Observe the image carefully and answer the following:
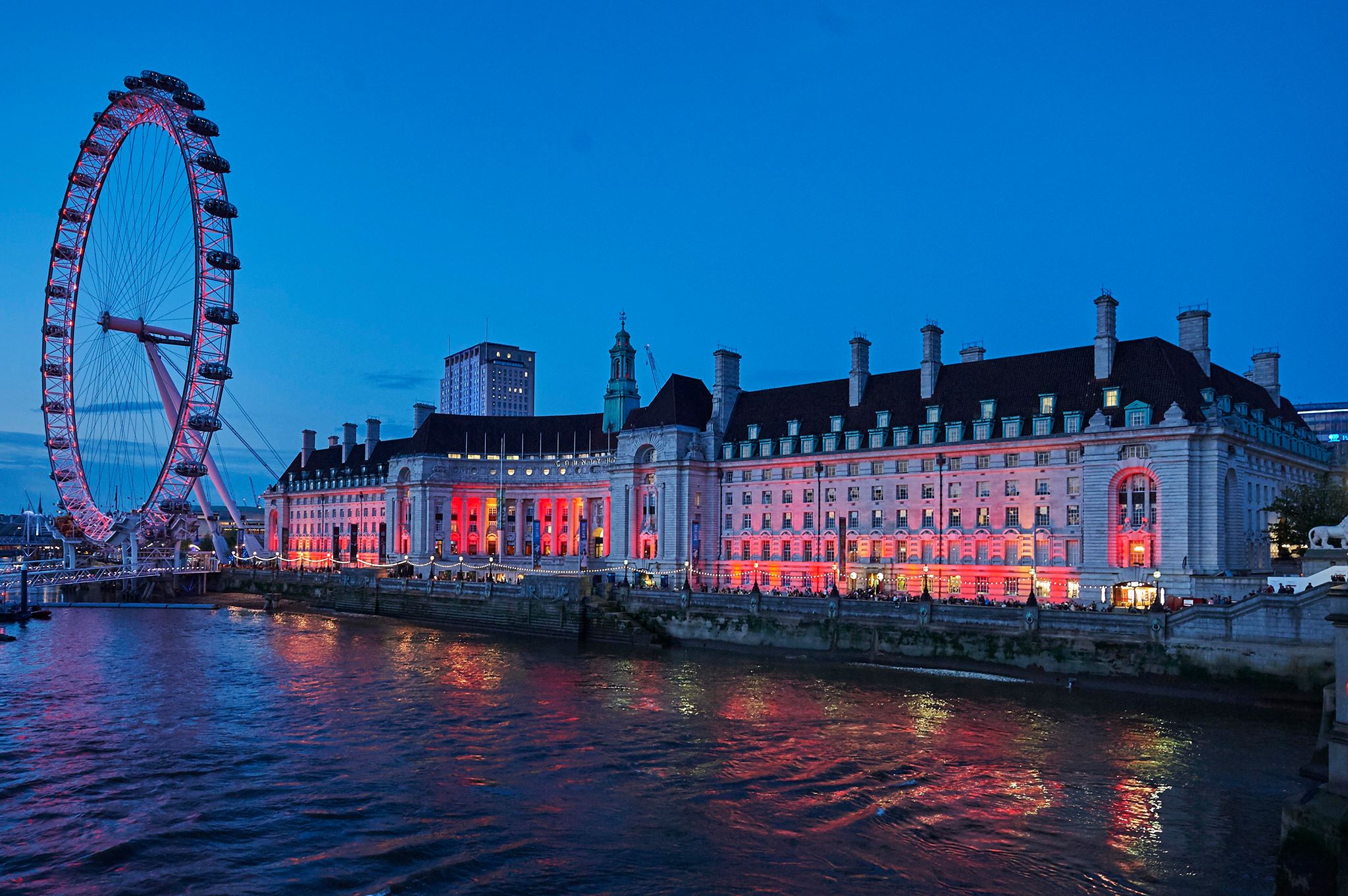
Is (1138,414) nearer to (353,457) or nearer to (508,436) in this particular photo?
(508,436)

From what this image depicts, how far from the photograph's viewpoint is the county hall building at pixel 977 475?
6234 centimetres

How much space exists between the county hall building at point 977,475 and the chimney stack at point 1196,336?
15cm

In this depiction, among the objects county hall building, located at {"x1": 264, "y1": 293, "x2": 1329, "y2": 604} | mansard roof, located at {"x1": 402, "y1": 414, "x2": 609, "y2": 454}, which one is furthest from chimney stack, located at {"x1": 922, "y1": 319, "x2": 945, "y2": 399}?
mansard roof, located at {"x1": 402, "y1": 414, "x2": 609, "y2": 454}

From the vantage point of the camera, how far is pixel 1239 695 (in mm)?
44594

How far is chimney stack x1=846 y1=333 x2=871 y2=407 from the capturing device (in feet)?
280

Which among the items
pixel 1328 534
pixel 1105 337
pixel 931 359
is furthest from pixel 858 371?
pixel 1328 534

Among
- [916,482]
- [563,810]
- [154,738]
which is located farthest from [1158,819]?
[916,482]

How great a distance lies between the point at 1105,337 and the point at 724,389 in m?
38.4

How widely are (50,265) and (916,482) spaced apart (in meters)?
84.4

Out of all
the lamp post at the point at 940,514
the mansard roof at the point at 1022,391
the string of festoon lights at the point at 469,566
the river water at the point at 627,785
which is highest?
the mansard roof at the point at 1022,391

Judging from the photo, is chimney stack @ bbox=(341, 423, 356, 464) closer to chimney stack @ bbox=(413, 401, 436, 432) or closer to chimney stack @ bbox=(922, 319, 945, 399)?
chimney stack @ bbox=(413, 401, 436, 432)

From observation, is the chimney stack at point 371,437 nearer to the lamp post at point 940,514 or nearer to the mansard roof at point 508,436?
the mansard roof at point 508,436

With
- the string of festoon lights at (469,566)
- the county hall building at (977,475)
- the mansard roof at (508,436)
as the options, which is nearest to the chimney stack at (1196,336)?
the county hall building at (977,475)

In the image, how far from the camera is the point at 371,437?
490 ft
